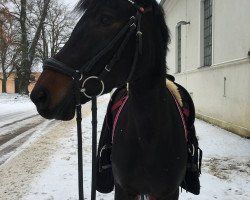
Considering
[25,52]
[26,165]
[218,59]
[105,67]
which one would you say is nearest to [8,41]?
[25,52]

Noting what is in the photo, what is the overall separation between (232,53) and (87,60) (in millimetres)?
8506

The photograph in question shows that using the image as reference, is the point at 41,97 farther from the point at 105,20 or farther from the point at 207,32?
the point at 207,32

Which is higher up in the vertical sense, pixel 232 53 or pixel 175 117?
pixel 232 53

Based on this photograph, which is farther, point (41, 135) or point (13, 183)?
point (41, 135)

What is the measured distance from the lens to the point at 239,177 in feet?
19.6

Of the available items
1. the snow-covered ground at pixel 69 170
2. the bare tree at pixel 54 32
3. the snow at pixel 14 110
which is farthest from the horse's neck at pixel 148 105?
the bare tree at pixel 54 32

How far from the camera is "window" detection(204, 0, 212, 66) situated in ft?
42.7

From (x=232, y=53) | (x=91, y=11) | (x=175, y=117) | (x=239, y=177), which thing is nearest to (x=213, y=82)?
(x=232, y=53)

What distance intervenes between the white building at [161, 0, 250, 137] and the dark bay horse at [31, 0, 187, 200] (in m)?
6.43

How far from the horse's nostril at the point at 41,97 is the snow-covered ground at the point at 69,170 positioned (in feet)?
10.4

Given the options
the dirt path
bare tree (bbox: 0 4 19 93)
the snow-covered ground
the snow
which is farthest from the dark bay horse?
bare tree (bbox: 0 4 19 93)

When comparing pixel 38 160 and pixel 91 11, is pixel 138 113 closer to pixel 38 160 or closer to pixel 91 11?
pixel 91 11

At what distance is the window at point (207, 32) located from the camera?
13016 mm

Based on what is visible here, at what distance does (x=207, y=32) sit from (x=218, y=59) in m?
2.32
